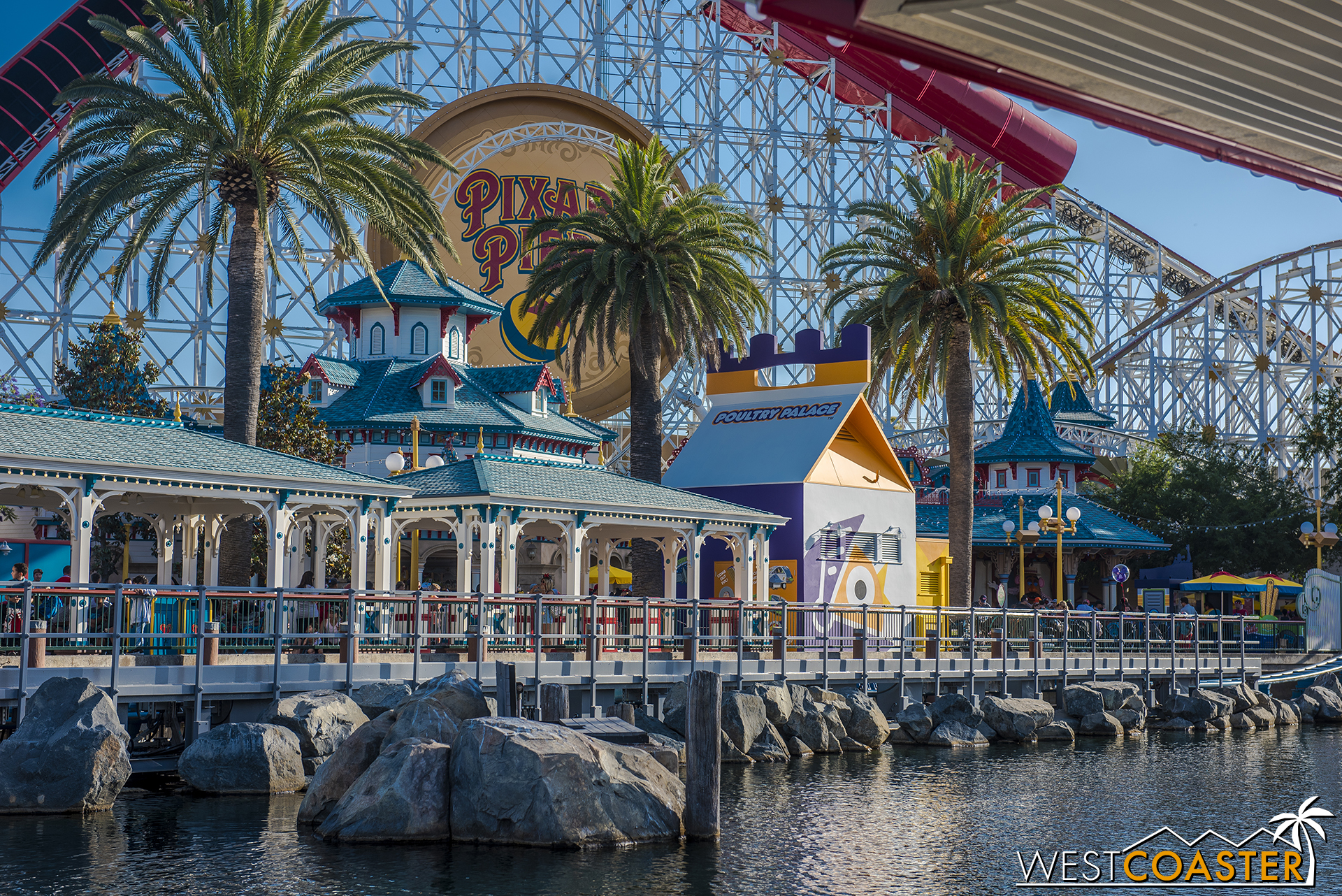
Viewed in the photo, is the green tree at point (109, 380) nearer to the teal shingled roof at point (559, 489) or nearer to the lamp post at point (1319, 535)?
the teal shingled roof at point (559, 489)

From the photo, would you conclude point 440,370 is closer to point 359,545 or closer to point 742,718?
point 359,545

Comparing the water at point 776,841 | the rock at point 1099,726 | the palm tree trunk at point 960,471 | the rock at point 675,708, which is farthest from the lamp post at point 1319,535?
the rock at point 675,708

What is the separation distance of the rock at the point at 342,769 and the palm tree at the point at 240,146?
35.8 feet

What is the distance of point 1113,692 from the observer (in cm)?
3438

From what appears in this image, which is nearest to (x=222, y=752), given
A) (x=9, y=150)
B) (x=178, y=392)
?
(x=178, y=392)

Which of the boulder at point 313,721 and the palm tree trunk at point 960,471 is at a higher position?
the palm tree trunk at point 960,471

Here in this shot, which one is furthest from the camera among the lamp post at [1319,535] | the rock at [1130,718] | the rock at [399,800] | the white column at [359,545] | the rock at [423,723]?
the lamp post at [1319,535]

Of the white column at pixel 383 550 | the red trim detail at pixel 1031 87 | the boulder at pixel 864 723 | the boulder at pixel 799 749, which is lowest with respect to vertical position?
the boulder at pixel 799 749

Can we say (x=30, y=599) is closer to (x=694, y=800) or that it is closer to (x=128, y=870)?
(x=128, y=870)

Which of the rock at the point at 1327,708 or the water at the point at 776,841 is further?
the rock at the point at 1327,708

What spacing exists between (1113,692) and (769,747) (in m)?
12.5

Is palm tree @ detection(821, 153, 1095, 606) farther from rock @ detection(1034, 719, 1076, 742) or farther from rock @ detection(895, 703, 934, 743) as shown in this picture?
rock @ detection(895, 703, 934, 743)

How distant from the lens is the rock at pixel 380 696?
70.3ft

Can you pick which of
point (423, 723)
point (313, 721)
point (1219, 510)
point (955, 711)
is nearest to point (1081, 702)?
point (955, 711)
